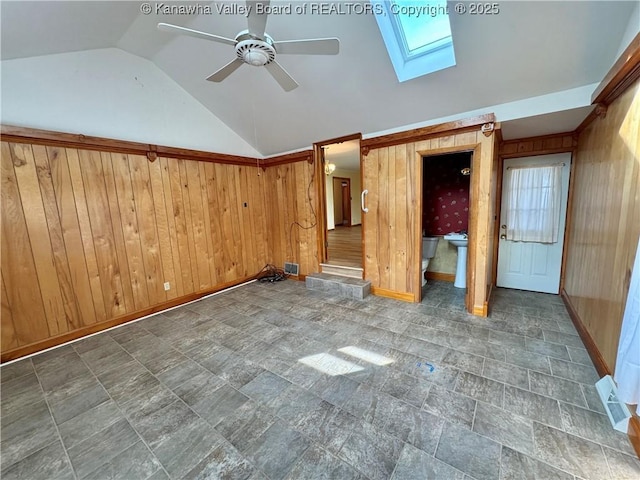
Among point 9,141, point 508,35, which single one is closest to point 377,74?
point 508,35

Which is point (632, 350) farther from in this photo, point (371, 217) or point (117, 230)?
point (117, 230)

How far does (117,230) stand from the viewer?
3041 mm

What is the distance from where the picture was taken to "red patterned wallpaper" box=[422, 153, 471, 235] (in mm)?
4090

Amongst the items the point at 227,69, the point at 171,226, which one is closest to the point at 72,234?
the point at 171,226

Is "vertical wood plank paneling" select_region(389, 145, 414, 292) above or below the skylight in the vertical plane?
below

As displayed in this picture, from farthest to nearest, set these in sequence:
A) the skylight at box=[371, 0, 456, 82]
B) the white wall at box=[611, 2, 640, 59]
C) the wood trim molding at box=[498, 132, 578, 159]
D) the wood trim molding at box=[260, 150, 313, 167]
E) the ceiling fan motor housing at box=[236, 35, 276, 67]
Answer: the wood trim molding at box=[260, 150, 313, 167]
the wood trim molding at box=[498, 132, 578, 159]
the skylight at box=[371, 0, 456, 82]
the ceiling fan motor housing at box=[236, 35, 276, 67]
the white wall at box=[611, 2, 640, 59]

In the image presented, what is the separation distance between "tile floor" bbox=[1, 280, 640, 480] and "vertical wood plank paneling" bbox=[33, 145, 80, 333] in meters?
0.36

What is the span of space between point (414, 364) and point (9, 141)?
424 cm

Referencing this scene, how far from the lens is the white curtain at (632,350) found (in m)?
1.30

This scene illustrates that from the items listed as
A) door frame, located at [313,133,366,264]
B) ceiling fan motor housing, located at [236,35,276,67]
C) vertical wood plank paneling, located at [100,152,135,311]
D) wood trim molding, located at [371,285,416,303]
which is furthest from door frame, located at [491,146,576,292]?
vertical wood plank paneling, located at [100,152,135,311]

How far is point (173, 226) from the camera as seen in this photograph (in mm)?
3561

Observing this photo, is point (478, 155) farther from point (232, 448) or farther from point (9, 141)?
point (9, 141)

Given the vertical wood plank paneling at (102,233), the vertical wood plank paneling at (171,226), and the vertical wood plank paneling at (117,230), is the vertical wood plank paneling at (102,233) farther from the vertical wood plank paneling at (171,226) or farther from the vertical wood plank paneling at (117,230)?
the vertical wood plank paneling at (171,226)

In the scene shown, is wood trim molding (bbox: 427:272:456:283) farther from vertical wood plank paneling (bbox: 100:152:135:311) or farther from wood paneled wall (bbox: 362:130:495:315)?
vertical wood plank paneling (bbox: 100:152:135:311)
